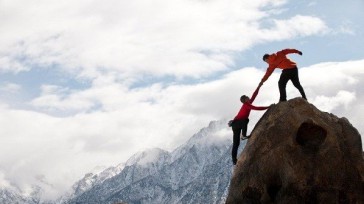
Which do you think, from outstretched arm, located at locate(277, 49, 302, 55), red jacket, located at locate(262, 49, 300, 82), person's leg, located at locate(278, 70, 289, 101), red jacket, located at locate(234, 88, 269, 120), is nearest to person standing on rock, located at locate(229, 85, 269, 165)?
red jacket, located at locate(234, 88, 269, 120)

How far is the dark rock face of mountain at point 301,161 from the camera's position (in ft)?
70.7

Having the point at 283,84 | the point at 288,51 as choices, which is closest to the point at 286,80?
the point at 283,84

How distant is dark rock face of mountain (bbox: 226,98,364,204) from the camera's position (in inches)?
849

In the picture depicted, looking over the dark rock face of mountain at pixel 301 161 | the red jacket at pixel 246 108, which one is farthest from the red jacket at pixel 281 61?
the dark rock face of mountain at pixel 301 161

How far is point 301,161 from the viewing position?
21.9m

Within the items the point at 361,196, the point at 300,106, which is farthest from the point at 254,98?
the point at 361,196

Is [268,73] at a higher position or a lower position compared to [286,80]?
higher

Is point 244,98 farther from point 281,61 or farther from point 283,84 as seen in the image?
point 281,61

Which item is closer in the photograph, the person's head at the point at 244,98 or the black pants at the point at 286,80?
the black pants at the point at 286,80

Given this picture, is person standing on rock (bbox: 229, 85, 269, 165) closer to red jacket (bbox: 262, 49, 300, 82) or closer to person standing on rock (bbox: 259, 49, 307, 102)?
person standing on rock (bbox: 259, 49, 307, 102)

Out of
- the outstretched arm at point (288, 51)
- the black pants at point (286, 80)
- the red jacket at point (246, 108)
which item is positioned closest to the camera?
the outstretched arm at point (288, 51)

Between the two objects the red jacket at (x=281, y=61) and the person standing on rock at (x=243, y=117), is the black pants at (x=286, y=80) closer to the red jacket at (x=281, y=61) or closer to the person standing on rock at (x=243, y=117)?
the red jacket at (x=281, y=61)

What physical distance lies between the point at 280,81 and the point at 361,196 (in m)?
7.03

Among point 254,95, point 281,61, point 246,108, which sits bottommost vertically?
point 246,108
